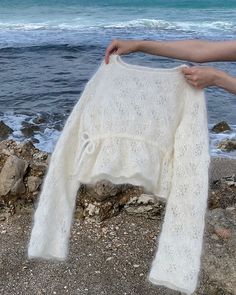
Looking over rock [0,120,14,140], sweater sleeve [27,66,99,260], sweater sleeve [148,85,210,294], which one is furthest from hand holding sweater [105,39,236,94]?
rock [0,120,14,140]

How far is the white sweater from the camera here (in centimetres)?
250

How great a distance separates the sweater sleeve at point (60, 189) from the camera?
2.57 meters

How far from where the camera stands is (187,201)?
2525 millimetres

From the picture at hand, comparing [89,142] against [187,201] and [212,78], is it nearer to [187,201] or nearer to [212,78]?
[187,201]

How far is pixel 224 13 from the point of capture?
76.2ft

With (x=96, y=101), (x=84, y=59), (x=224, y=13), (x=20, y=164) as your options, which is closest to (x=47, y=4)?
(x=224, y=13)

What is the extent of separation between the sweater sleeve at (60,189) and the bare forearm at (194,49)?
0.32 m

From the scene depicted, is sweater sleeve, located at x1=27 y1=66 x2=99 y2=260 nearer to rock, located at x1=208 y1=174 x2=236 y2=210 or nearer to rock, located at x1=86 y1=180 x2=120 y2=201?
Result: rock, located at x1=86 y1=180 x2=120 y2=201

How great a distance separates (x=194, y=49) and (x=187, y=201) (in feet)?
2.43

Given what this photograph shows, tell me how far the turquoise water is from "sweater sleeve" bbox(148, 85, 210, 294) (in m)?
4.28

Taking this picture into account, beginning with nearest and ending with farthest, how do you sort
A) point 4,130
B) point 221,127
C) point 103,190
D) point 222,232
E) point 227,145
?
point 222,232
point 103,190
point 227,145
point 4,130
point 221,127

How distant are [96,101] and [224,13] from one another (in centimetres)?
2204

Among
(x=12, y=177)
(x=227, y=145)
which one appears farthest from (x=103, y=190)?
(x=227, y=145)

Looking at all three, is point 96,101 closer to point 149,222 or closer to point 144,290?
point 144,290
